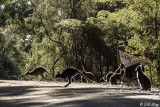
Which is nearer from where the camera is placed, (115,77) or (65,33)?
(115,77)

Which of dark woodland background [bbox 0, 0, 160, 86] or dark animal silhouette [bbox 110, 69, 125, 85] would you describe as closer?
Answer: dark animal silhouette [bbox 110, 69, 125, 85]

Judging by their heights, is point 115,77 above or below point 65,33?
below

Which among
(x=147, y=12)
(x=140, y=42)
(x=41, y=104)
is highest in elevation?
(x=147, y=12)

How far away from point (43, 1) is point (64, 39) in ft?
14.9

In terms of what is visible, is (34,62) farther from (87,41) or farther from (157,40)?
(157,40)

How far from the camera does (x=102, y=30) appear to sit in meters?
37.6

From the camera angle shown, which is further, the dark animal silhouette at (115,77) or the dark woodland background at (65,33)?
the dark woodland background at (65,33)

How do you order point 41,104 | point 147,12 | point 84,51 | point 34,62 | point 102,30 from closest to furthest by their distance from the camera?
point 41,104 → point 147,12 → point 102,30 → point 84,51 → point 34,62

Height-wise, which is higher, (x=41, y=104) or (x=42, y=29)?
(x=42, y=29)

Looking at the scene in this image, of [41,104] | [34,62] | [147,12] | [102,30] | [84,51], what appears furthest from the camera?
[34,62]

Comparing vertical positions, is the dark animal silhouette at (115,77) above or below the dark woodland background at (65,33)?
below

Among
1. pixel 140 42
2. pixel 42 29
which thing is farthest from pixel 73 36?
pixel 140 42

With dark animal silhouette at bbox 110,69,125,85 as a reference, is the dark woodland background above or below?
above

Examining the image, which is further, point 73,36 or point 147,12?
point 73,36
